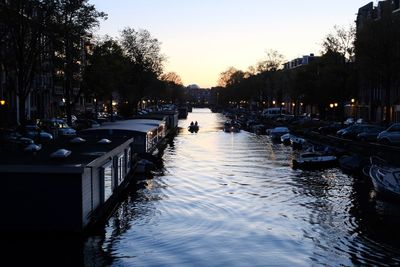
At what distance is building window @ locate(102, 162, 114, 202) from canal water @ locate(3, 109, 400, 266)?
1.34m

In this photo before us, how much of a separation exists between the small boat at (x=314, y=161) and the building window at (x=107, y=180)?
24911mm

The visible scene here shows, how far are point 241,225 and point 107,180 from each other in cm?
722

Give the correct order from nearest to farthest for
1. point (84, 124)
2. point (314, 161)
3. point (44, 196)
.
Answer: point (44, 196), point (314, 161), point (84, 124)

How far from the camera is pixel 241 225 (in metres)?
28.7

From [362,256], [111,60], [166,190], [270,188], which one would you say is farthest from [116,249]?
[111,60]

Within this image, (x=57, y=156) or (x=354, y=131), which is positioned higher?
(x=57, y=156)

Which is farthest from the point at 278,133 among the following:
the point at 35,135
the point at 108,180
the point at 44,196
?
the point at 44,196

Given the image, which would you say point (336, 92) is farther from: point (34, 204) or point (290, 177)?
point (34, 204)

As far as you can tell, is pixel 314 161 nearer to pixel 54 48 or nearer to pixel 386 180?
pixel 386 180

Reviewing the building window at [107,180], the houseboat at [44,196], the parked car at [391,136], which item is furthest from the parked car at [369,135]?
the houseboat at [44,196]

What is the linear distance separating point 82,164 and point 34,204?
2.48 m

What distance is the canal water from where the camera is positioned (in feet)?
75.0

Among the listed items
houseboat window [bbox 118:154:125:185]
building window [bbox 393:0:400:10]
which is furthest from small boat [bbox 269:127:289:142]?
houseboat window [bbox 118:154:125:185]

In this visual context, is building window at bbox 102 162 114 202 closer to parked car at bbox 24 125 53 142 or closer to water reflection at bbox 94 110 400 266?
water reflection at bbox 94 110 400 266
